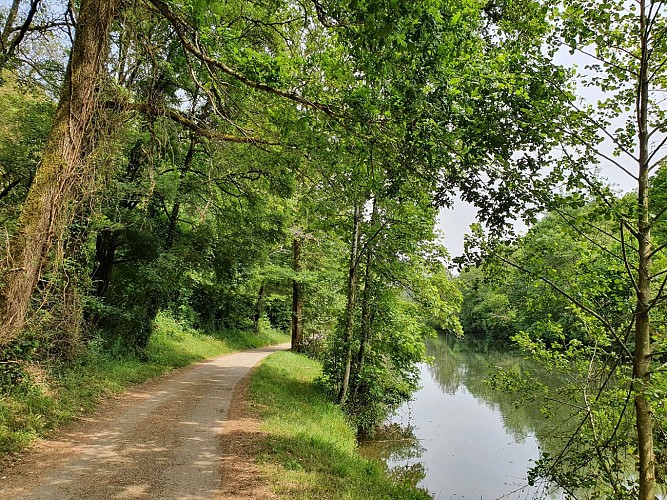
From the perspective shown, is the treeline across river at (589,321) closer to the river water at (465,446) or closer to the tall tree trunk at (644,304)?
the tall tree trunk at (644,304)

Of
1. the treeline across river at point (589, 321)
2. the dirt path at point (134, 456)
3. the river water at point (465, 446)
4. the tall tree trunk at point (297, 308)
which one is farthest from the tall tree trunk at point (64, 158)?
the tall tree trunk at point (297, 308)

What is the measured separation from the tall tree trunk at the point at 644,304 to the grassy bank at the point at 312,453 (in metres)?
3.41

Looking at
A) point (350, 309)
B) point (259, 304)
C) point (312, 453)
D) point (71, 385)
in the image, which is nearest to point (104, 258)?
point (71, 385)

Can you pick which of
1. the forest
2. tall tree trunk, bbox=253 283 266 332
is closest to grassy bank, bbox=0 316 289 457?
the forest

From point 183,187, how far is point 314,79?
754cm

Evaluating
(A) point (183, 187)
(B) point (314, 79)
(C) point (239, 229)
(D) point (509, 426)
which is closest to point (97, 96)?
(B) point (314, 79)

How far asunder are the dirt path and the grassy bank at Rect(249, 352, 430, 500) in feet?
2.93

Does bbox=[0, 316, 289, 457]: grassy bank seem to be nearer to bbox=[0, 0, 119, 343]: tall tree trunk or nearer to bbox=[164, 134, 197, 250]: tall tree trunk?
bbox=[0, 0, 119, 343]: tall tree trunk

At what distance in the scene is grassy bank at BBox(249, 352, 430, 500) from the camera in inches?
233

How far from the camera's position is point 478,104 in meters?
4.59

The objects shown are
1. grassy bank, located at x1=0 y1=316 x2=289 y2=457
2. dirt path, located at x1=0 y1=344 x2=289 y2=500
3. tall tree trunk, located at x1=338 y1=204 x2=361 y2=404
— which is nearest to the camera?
dirt path, located at x1=0 y1=344 x2=289 y2=500

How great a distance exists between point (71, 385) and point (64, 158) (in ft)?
18.0

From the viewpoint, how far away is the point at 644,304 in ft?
15.2

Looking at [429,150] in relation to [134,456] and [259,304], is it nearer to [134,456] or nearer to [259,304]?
[134,456]
